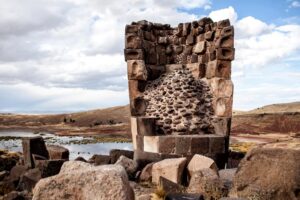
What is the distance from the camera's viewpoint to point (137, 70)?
14.9m

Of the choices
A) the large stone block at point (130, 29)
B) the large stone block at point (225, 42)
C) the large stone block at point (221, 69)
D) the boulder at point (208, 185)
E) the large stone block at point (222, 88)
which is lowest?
the boulder at point (208, 185)

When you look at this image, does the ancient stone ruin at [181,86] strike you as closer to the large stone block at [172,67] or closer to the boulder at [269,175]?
the large stone block at [172,67]

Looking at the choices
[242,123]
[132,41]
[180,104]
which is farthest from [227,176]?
[242,123]

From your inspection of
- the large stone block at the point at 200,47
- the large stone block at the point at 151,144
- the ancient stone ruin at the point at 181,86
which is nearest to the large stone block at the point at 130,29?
the ancient stone ruin at the point at 181,86

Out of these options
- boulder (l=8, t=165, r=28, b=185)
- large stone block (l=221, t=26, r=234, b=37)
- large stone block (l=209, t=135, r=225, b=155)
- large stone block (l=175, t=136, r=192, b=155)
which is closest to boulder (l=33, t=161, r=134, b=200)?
large stone block (l=175, t=136, r=192, b=155)

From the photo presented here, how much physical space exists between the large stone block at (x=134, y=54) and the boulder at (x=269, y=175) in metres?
7.52

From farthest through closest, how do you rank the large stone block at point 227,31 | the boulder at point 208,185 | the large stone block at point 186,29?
the large stone block at point 186,29 → the large stone block at point 227,31 → the boulder at point 208,185

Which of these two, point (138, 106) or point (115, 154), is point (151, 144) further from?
point (138, 106)

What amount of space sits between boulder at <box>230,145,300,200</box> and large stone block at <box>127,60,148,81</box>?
7299mm

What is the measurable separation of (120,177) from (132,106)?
9.03 m

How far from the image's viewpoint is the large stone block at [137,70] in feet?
48.6

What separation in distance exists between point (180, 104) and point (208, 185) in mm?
5926

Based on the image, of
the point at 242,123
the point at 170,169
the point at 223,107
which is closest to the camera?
the point at 170,169

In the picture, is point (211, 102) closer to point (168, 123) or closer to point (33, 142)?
point (168, 123)
